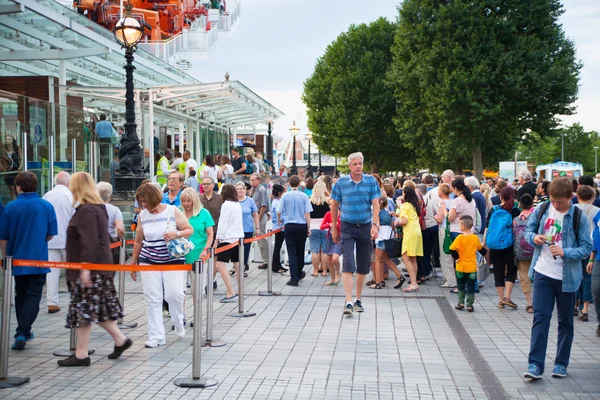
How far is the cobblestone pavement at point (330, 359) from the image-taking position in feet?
21.9

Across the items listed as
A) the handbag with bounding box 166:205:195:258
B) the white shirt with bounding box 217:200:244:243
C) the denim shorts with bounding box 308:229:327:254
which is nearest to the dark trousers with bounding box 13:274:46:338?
the handbag with bounding box 166:205:195:258

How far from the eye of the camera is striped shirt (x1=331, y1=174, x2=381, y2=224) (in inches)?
421

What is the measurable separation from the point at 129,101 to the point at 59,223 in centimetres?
665

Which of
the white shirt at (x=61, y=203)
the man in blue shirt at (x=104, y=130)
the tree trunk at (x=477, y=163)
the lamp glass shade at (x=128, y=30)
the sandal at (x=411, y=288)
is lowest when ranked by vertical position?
the sandal at (x=411, y=288)

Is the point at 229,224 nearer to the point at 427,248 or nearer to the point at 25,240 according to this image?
the point at 25,240

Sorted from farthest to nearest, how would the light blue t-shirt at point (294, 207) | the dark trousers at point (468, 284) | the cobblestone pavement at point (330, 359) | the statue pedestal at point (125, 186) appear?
the statue pedestal at point (125, 186)
the light blue t-shirt at point (294, 207)
the dark trousers at point (468, 284)
the cobblestone pavement at point (330, 359)

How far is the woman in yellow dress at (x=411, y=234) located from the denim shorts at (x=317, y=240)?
1846mm

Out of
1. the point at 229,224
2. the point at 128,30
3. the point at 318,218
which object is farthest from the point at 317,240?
the point at 128,30

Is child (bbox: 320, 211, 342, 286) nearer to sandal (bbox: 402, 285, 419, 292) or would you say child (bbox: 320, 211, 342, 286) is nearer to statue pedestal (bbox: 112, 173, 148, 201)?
sandal (bbox: 402, 285, 419, 292)

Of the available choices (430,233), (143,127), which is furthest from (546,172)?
(430,233)

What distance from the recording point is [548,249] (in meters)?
7.23

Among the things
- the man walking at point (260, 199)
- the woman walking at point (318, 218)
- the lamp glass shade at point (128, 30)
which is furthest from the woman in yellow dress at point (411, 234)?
the lamp glass shade at point (128, 30)

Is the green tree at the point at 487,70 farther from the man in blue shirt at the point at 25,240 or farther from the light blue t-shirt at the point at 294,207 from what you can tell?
the man in blue shirt at the point at 25,240

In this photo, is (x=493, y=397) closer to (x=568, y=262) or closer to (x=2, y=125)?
(x=568, y=262)
